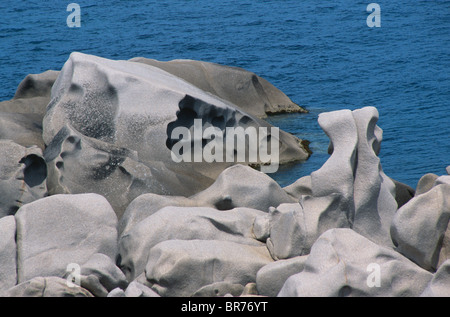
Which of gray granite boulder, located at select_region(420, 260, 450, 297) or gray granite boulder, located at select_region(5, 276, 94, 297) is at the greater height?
gray granite boulder, located at select_region(420, 260, 450, 297)

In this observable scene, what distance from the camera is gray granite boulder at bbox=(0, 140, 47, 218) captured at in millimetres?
9281

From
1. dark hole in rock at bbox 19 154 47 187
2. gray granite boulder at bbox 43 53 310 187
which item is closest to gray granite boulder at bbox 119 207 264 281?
dark hole in rock at bbox 19 154 47 187

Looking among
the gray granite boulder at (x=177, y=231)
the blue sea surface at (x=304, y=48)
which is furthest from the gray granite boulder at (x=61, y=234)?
the blue sea surface at (x=304, y=48)

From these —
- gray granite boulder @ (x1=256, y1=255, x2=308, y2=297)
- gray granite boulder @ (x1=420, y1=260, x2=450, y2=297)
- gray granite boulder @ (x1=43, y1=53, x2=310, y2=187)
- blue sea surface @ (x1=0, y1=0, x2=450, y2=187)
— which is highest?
gray granite boulder @ (x1=43, y1=53, x2=310, y2=187)

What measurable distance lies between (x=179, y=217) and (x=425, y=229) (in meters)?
2.68

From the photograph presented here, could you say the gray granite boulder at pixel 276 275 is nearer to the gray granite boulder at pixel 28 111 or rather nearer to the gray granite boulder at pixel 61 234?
the gray granite boulder at pixel 61 234

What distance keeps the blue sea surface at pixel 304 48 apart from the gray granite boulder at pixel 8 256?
5961mm

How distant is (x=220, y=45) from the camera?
24.4 m

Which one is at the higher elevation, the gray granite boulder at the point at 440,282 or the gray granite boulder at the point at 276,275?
the gray granite boulder at the point at 440,282

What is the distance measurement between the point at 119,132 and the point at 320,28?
15.7 metres

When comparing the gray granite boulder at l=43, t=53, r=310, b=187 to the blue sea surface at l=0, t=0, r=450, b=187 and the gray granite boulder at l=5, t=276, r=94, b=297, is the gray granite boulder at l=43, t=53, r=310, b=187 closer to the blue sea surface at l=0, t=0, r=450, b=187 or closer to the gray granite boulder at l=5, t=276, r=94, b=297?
the blue sea surface at l=0, t=0, r=450, b=187

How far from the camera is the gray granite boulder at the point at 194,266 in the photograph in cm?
767

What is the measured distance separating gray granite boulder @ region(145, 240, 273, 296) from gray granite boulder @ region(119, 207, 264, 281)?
37 centimetres
